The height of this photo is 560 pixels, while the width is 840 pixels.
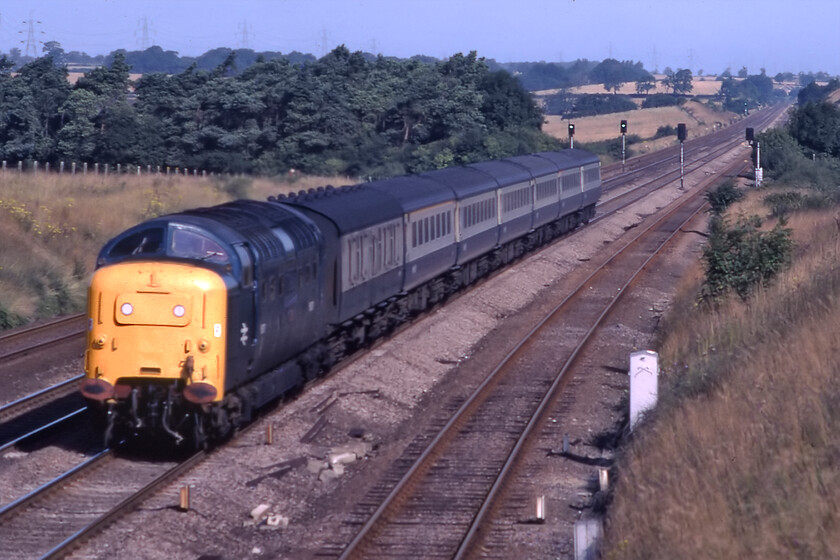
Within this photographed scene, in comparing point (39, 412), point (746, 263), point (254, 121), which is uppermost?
point (254, 121)

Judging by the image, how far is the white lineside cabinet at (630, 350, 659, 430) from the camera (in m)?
13.4

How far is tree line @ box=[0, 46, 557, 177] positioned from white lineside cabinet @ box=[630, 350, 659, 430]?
44.9 m

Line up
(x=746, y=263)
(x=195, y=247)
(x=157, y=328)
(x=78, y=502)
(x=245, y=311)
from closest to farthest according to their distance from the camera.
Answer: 1. (x=78, y=502)
2. (x=157, y=328)
3. (x=195, y=247)
4. (x=245, y=311)
5. (x=746, y=263)

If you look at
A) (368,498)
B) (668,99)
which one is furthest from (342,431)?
(668,99)

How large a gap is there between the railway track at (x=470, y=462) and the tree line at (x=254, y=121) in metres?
39.4

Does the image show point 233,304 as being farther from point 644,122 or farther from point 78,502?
point 644,122

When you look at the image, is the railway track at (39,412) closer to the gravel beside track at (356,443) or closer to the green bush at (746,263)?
the gravel beside track at (356,443)

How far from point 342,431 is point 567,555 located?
5080 millimetres

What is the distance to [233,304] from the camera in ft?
40.3

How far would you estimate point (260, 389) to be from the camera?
1362 centimetres

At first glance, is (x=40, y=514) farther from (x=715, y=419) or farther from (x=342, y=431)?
(x=715, y=419)

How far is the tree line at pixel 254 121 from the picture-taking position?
59.7 metres

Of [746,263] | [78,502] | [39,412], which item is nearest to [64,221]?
[39,412]

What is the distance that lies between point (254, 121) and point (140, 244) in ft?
177
